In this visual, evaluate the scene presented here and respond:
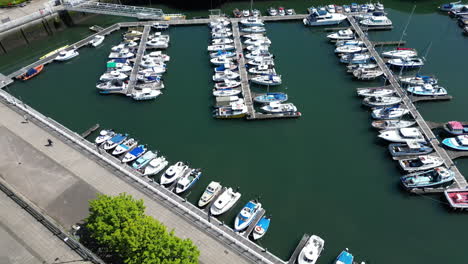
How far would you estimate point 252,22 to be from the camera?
97500 mm

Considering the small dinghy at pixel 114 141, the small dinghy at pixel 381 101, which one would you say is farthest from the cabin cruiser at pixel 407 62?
the small dinghy at pixel 114 141

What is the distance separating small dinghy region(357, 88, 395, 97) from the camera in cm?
7212

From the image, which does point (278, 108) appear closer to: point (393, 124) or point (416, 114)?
point (393, 124)

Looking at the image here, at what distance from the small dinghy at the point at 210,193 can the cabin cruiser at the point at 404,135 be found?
1315 inches

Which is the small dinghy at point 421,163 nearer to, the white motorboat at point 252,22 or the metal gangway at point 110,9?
the white motorboat at point 252,22

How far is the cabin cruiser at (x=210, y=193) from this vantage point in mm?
51906

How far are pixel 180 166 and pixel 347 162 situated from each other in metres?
30.5

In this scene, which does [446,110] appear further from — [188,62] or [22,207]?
[22,207]

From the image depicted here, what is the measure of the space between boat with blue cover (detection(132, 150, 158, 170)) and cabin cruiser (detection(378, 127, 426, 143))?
43.4 meters

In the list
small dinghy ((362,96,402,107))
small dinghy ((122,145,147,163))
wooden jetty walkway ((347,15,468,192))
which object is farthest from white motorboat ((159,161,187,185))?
wooden jetty walkway ((347,15,468,192))

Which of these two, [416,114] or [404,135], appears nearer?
[404,135]

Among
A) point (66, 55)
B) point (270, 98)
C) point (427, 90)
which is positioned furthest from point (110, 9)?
point (427, 90)

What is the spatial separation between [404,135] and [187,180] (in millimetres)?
41643

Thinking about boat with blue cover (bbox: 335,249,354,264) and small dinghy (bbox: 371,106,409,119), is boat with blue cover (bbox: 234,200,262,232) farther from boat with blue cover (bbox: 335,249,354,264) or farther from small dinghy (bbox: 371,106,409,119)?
small dinghy (bbox: 371,106,409,119)
